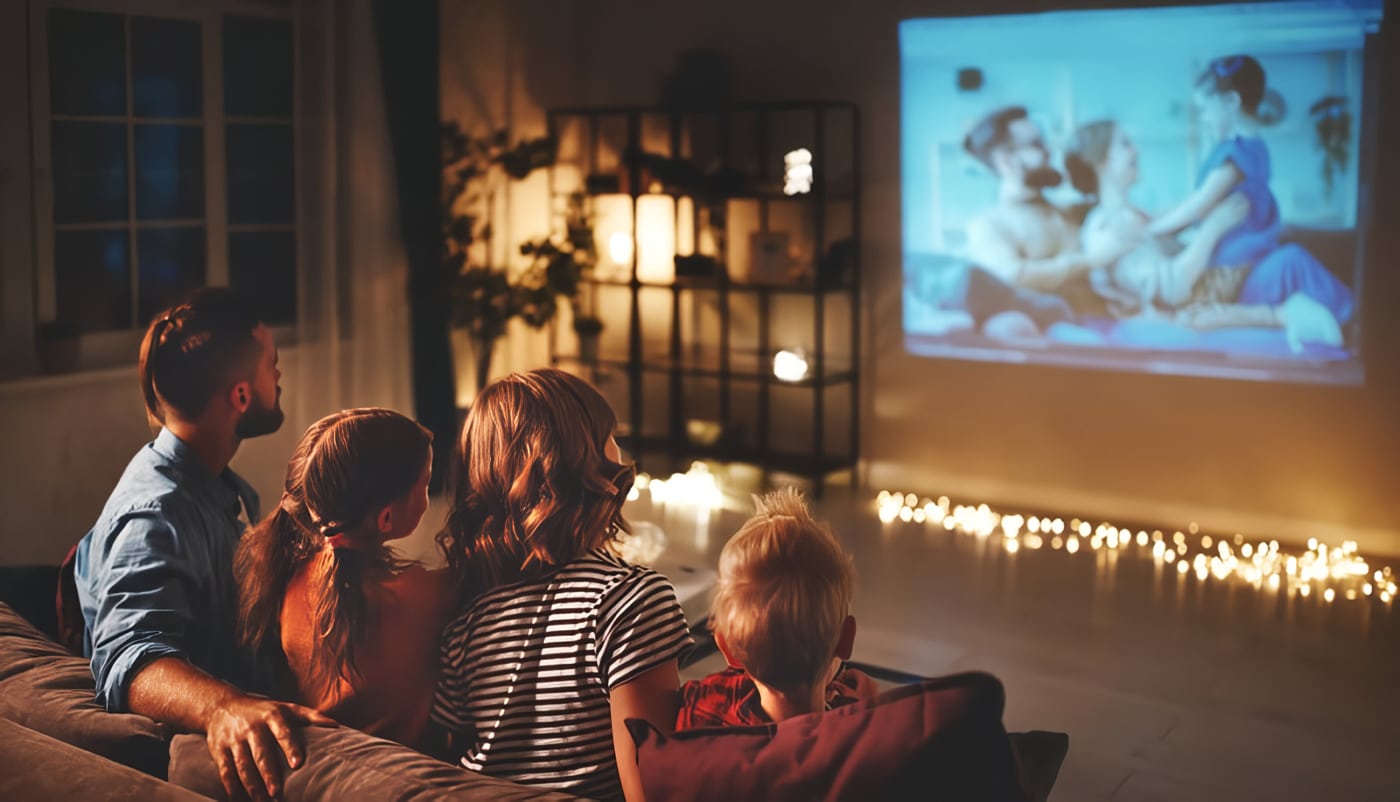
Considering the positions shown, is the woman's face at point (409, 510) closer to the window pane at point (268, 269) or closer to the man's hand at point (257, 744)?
the man's hand at point (257, 744)

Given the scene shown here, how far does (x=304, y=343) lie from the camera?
5.14 m

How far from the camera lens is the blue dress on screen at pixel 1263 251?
4.80m

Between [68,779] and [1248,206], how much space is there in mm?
4481

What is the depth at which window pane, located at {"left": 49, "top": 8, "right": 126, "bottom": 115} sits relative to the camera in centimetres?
425

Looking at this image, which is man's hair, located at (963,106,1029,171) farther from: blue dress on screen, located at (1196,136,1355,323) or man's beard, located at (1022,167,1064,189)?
blue dress on screen, located at (1196,136,1355,323)

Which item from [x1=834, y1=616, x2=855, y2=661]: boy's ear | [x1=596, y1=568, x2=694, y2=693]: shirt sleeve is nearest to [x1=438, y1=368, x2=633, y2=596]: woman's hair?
[x1=596, y1=568, x2=694, y2=693]: shirt sleeve

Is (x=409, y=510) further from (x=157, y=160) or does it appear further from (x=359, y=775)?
(x=157, y=160)

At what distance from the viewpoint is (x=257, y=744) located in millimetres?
1664

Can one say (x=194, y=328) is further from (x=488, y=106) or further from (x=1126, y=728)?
(x=488, y=106)

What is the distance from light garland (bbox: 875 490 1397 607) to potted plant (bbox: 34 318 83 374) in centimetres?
301

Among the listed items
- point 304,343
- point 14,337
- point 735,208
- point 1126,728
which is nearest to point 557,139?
point 735,208

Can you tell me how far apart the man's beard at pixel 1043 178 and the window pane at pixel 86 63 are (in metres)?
3.41

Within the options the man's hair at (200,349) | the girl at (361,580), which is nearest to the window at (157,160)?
the man's hair at (200,349)

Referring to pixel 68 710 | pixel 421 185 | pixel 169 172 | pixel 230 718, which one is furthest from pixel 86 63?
pixel 230 718
